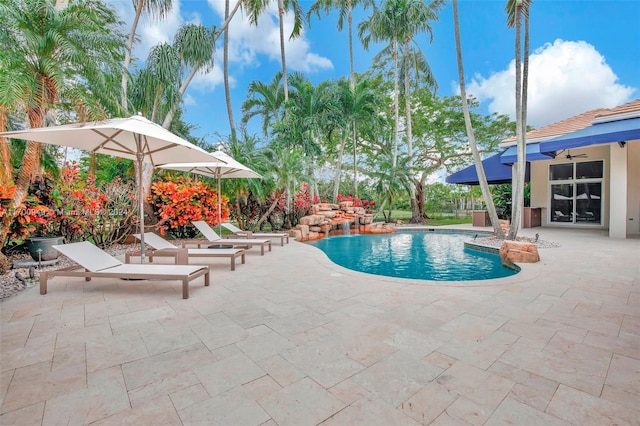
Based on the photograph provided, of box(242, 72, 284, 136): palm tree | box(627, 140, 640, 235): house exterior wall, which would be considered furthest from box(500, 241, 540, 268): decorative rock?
box(242, 72, 284, 136): palm tree

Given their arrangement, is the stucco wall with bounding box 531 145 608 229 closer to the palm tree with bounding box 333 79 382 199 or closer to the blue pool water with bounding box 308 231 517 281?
the blue pool water with bounding box 308 231 517 281

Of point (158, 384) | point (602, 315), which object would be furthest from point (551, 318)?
point (158, 384)

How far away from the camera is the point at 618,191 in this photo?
939 centimetres

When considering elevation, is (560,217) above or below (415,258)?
above

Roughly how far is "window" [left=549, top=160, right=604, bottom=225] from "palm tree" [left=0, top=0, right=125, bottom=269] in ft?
58.6

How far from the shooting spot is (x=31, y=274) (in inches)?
196

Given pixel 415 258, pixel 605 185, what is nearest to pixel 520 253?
pixel 415 258

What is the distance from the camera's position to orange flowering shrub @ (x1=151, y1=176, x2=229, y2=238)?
9016mm

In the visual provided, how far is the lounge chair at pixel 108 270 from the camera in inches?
161

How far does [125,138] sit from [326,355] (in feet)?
16.8

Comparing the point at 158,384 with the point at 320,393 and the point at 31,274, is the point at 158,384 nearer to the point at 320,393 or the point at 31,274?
the point at 320,393

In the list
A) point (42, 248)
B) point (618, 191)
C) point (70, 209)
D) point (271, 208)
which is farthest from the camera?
point (271, 208)

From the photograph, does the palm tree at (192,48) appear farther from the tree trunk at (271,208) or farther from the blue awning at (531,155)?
the blue awning at (531,155)

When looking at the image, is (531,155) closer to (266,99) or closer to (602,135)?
(602,135)
